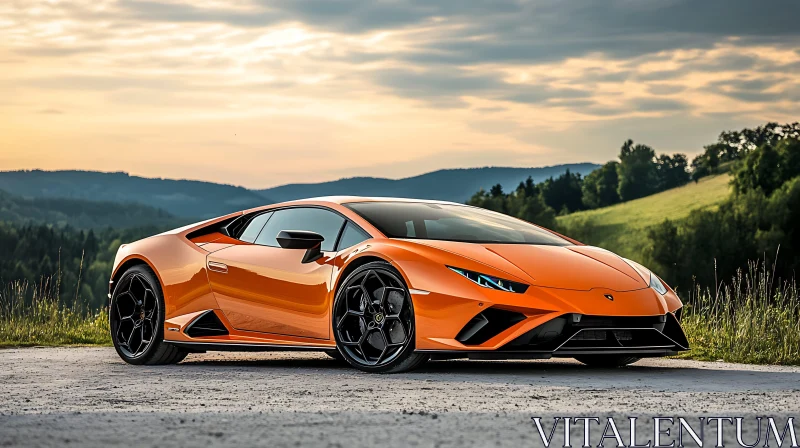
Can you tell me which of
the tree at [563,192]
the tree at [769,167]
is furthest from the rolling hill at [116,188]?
the tree at [769,167]

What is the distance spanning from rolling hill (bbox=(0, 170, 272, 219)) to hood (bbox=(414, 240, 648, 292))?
166m

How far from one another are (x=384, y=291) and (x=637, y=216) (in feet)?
358

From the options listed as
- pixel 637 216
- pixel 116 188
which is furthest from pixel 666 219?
pixel 116 188

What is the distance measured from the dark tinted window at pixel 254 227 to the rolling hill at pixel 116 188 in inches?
6494

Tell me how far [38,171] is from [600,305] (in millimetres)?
200695

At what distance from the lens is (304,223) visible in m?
8.87

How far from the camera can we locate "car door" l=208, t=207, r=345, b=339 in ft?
26.8

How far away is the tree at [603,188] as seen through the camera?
14562 centimetres

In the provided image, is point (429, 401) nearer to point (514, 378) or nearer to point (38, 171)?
point (514, 378)

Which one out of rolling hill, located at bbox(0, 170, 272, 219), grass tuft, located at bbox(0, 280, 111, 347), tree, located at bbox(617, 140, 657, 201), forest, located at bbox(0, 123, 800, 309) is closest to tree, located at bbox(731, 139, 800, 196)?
forest, located at bbox(0, 123, 800, 309)

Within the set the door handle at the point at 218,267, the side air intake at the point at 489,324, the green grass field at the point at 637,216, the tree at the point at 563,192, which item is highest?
the tree at the point at 563,192

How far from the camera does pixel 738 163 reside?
9412 cm

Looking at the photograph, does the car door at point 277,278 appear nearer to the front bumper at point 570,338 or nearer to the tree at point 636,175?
the front bumper at point 570,338

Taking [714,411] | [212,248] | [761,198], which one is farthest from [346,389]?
[761,198]
